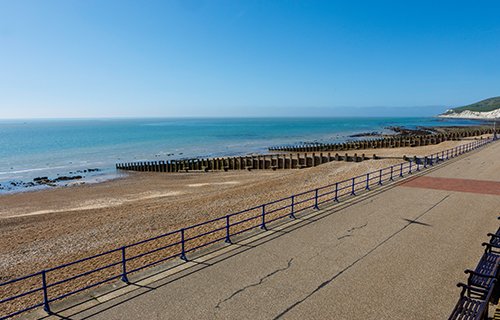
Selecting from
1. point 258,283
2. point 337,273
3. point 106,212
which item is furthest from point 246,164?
point 258,283

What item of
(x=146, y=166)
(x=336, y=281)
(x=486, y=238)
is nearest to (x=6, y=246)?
(x=336, y=281)

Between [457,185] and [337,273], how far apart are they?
14.5m

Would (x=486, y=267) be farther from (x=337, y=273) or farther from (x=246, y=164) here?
(x=246, y=164)

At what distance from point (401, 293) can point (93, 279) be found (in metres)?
9.88

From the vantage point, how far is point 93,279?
12.0 m

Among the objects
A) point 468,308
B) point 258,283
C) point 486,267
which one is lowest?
point 258,283

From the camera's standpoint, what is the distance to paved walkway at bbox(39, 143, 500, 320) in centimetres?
750

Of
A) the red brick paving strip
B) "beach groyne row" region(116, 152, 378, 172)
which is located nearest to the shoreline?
"beach groyne row" region(116, 152, 378, 172)

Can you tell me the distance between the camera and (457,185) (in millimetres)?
19812

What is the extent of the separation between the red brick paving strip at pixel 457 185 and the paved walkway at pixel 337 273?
3996 millimetres

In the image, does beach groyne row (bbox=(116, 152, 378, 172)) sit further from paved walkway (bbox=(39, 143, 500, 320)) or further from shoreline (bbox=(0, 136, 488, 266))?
paved walkway (bbox=(39, 143, 500, 320))

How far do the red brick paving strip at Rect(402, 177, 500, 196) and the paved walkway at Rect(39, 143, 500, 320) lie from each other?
13.1 feet

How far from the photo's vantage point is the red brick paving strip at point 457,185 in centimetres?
1861

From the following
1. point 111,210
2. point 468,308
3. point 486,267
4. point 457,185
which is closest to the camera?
point 468,308
